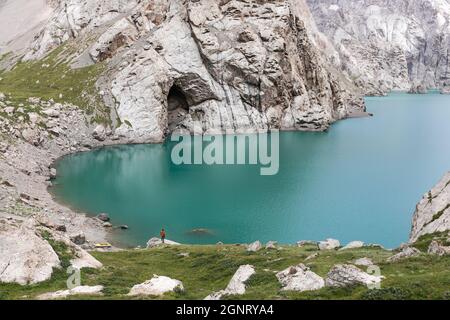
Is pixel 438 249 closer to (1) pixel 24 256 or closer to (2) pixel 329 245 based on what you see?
(2) pixel 329 245

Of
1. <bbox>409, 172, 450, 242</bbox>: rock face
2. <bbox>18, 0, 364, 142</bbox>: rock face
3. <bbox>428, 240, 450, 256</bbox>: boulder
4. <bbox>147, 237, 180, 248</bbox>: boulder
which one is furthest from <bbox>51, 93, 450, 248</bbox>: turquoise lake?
<bbox>428, 240, 450, 256</bbox>: boulder

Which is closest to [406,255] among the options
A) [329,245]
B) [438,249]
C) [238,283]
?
[438,249]

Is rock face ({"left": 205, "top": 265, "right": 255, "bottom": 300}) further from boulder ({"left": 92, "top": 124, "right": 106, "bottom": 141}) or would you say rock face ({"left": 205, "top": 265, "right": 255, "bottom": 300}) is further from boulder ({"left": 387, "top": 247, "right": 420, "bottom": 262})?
boulder ({"left": 92, "top": 124, "right": 106, "bottom": 141})

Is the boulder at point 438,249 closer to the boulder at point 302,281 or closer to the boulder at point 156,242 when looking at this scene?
the boulder at point 302,281

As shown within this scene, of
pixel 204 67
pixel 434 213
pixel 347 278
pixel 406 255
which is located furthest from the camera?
pixel 204 67
